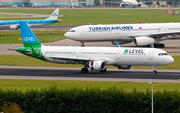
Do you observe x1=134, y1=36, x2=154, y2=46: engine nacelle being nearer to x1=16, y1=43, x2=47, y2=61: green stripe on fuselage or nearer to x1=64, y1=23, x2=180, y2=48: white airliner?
x1=64, y1=23, x2=180, y2=48: white airliner

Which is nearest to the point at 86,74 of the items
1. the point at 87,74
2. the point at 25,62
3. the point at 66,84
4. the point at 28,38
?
the point at 87,74

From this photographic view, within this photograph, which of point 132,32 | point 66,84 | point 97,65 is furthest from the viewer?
point 132,32

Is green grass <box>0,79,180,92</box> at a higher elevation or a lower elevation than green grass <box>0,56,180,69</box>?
lower

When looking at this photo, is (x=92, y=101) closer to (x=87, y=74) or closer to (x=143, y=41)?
(x=87, y=74)

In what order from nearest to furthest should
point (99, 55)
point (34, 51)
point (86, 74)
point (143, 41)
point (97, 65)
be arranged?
point (97, 65) < point (86, 74) < point (99, 55) < point (34, 51) < point (143, 41)

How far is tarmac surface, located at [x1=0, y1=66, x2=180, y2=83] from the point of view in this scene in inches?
1655

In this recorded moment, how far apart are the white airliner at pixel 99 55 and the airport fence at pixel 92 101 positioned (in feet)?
63.5

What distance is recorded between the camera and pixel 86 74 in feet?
152

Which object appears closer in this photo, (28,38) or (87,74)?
(87,74)

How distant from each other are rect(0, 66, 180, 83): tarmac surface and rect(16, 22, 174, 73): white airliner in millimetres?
1217

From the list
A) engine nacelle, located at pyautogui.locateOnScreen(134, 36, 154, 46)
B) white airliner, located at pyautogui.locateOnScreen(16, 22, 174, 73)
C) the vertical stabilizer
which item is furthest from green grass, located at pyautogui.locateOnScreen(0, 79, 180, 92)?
engine nacelle, located at pyautogui.locateOnScreen(134, 36, 154, 46)

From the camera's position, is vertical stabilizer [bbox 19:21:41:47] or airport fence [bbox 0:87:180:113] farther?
vertical stabilizer [bbox 19:21:41:47]

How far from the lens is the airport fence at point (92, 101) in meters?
25.2

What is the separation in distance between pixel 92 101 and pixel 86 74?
20.3m
